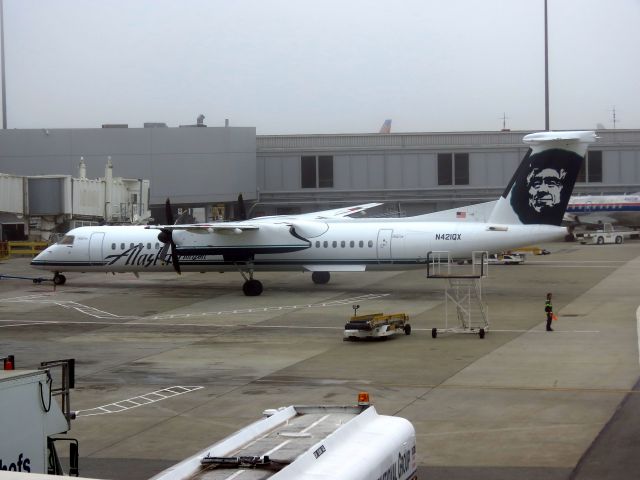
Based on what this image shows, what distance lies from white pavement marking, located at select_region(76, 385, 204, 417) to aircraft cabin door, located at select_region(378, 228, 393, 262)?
721 inches

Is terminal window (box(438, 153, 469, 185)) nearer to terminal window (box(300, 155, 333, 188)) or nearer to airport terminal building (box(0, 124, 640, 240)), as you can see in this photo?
airport terminal building (box(0, 124, 640, 240))

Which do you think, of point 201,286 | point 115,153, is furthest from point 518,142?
point 201,286

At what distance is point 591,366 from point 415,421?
25.1 feet

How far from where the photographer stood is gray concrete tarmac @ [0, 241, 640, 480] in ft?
56.7

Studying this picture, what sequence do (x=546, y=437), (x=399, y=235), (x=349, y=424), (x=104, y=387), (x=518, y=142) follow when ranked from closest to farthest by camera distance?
(x=349, y=424) < (x=546, y=437) < (x=104, y=387) < (x=399, y=235) < (x=518, y=142)

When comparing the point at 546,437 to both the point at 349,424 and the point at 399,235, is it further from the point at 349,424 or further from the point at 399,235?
the point at 399,235

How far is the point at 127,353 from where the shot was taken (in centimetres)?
2889

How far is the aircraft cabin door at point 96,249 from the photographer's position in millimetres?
45094

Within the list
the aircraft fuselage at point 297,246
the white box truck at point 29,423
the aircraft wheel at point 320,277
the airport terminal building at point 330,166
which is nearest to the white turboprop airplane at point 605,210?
the airport terminal building at point 330,166

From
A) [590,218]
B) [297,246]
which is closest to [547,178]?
[297,246]

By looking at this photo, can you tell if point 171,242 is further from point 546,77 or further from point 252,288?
point 546,77

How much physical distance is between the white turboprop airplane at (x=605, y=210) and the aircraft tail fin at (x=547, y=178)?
3488 centimetres

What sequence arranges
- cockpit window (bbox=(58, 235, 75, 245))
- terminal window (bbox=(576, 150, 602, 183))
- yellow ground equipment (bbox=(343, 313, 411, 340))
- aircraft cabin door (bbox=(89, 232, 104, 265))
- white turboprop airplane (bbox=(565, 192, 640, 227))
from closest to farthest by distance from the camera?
yellow ground equipment (bbox=(343, 313, 411, 340)) < aircraft cabin door (bbox=(89, 232, 104, 265)) < cockpit window (bbox=(58, 235, 75, 245)) < white turboprop airplane (bbox=(565, 192, 640, 227)) < terminal window (bbox=(576, 150, 602, 183))

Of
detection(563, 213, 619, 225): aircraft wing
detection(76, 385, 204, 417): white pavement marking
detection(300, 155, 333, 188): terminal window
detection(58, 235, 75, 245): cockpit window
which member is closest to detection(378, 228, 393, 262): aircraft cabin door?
detection(58, 235, 75, 245): cockpit window
